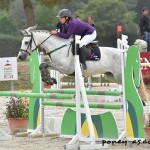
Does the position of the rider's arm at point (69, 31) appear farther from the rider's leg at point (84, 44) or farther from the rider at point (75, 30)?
the rider's leg at point (84, 44)

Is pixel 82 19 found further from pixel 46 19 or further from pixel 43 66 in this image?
pixel 43 66

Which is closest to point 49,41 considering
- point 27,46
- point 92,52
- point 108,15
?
point 27,46

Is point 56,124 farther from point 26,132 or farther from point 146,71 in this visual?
point 146,71

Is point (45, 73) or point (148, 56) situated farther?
point (148, 56)

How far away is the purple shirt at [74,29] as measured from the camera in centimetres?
902

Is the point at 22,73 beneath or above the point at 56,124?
above

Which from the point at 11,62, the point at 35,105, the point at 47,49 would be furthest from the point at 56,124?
the point at 11,62

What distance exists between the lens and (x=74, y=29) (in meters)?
9.05

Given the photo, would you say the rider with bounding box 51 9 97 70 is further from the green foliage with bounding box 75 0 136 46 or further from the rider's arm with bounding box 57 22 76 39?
the green foliage with bounding box 75 0 136 46

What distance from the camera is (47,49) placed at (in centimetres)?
935

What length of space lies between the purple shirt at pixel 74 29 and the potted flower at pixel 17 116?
4.44ft

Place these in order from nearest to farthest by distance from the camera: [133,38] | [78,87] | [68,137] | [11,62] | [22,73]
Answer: [78,87] < [68,137] < [11,62] < [22,73] < [133,38]

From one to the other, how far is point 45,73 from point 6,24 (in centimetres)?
2727

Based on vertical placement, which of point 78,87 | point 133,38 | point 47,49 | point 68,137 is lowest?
point 68,137
